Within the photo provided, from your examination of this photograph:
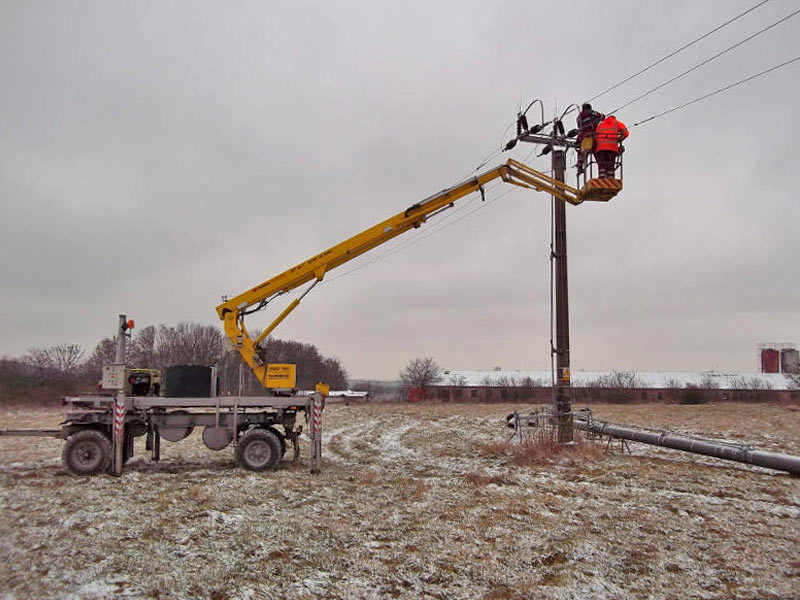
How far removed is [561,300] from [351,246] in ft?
19.7

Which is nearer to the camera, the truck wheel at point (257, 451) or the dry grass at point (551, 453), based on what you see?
the truck wheel at point (257, 451)

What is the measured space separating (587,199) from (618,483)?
592 centimetres

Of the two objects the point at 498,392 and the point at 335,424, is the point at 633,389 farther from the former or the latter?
the point at 335,424

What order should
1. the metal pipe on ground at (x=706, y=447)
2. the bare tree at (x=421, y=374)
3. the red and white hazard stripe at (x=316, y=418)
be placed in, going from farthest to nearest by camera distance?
the bare tree at (x=421, y=374) < the red and white hazard stripe at (x=316, y=418) < the metal pipe on ground at (x=706, y=447)

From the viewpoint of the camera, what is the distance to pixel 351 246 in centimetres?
1497

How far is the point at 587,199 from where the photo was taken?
1365 cm

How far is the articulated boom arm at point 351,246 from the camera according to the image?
48.7 feet

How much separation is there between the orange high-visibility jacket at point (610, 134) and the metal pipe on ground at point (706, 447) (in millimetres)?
7194

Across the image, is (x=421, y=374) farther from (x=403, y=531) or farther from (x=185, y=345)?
(x=403, y=531)

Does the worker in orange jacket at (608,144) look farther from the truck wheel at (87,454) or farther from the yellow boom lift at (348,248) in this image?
the truck wheel at (87,454)

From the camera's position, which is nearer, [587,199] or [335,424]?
[587,199]

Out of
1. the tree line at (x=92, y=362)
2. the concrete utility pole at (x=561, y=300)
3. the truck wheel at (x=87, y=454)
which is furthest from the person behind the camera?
the tree line at (x=92, y=362)

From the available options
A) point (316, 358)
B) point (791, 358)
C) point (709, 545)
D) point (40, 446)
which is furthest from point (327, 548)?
point (791, 358)

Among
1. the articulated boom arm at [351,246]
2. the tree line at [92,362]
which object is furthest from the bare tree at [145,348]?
the articulated boom arm at [351,246]
